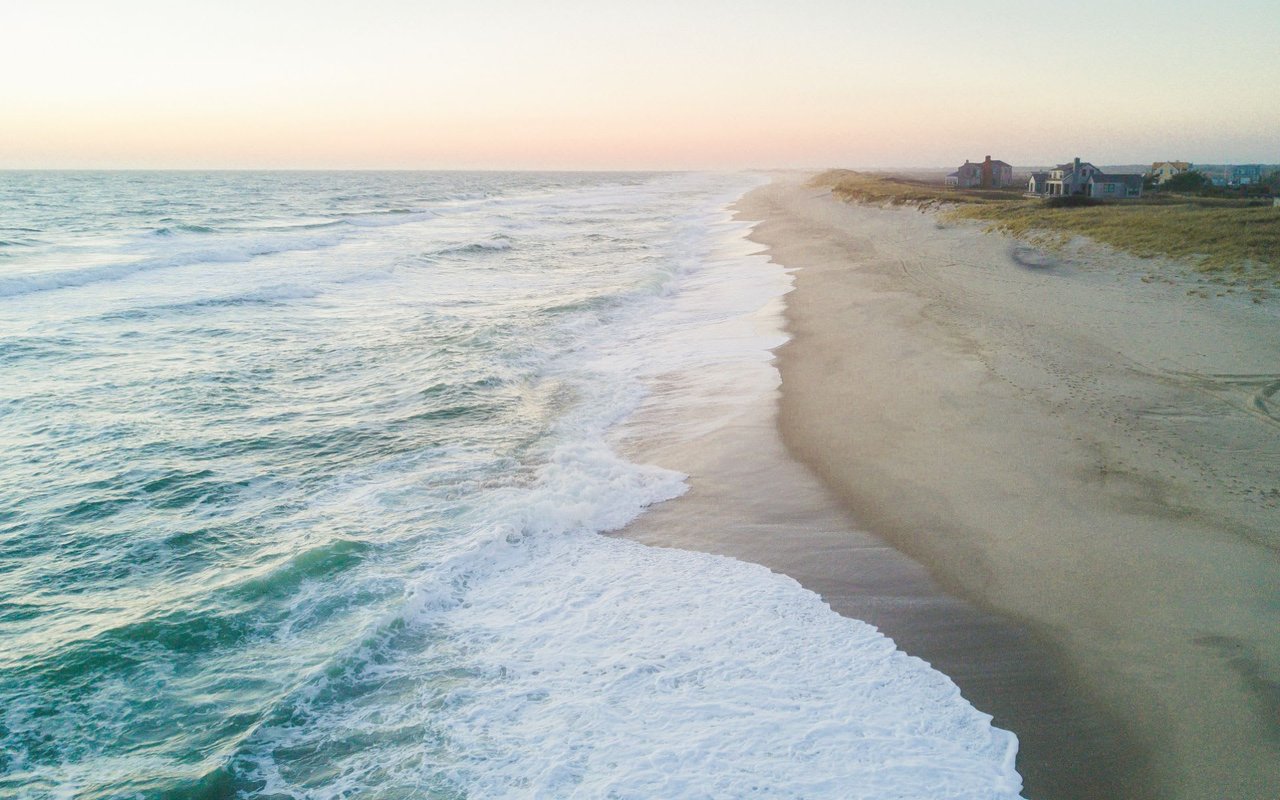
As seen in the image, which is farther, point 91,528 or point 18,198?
point 18,198

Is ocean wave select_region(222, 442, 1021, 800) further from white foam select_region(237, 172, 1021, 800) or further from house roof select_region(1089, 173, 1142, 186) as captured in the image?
house roof select_region(1089, 173, 1142, 186)

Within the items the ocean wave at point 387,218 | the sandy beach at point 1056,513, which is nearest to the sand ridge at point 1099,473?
the sandy beach at point 1056,513

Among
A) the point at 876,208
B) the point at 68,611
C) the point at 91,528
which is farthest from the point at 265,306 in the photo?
the point at 876,208

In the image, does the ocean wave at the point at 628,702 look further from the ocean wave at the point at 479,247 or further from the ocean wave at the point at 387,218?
the ocean wave at the point at 387,218

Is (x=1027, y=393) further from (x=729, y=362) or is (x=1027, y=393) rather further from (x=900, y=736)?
(x=900, y=736)

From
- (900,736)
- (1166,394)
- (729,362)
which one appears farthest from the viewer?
(729,362)

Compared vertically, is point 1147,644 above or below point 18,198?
below

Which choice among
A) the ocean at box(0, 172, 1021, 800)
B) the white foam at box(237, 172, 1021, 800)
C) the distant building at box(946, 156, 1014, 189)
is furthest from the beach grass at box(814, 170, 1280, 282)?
the distant building at box(946, 156, 1014, 189)
